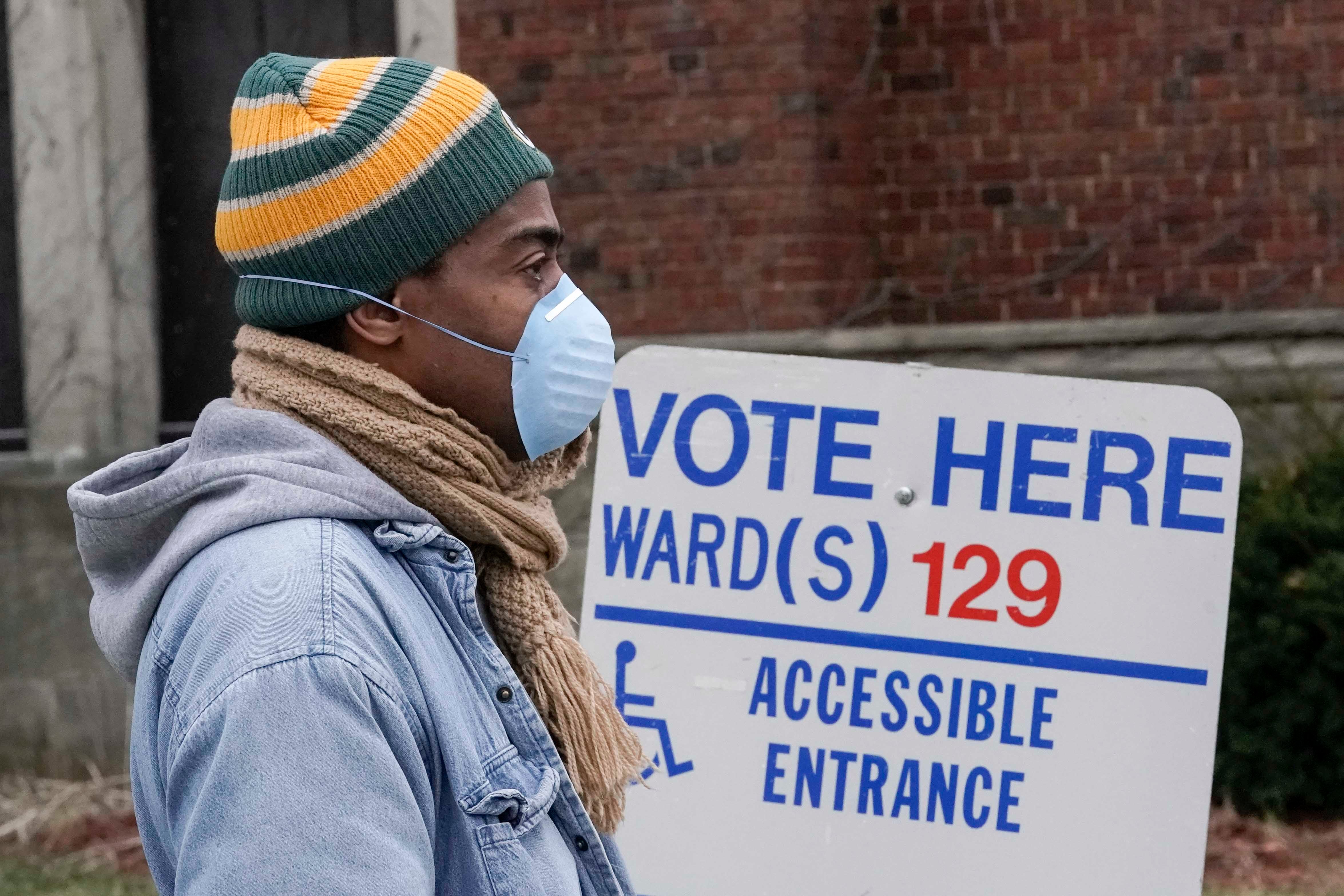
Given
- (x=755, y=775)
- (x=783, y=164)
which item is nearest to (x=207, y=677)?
(x=755, y=775)

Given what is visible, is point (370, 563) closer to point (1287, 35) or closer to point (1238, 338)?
point (1238, 338)

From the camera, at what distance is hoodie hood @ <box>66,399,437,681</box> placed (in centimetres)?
150

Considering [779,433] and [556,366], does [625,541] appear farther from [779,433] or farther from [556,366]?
[556,366]

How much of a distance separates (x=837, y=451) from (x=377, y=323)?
1.29 meters

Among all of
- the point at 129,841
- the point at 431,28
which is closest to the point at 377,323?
the point at 129,841

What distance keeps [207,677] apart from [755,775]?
5.22 ft

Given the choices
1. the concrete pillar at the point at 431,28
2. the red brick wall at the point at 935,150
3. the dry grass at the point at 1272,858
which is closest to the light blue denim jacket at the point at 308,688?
the dry grass at the point at 1272,858

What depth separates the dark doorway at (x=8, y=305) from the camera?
639cm

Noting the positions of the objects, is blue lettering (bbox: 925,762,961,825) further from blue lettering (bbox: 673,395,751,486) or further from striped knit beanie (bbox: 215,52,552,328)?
striped knit beanie (bbox: 215,52,552,328)

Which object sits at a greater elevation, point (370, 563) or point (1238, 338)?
point (370, 563)

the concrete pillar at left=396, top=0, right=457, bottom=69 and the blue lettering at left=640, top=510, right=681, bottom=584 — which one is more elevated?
the concrete pillar at left=396, top=0, right=457, bottom=69

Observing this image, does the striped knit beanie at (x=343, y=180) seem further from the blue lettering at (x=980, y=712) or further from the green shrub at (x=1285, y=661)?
the green shrub at (x=1285, y=661)

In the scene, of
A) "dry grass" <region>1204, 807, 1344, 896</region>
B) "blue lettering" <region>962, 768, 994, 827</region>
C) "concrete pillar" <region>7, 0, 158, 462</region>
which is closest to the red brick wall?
"concrete pillar" <region>7, 0, 158, 462</region>

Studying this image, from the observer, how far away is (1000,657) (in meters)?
2.75
